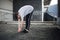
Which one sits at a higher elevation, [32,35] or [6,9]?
[6,9]

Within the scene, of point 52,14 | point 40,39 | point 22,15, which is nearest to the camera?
point 40,39

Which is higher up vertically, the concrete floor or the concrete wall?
the concrete wall

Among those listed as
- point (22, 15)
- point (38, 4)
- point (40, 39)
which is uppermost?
point (38, 4)

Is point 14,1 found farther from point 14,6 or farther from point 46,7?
point 46,7

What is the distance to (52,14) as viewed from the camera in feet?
21.3

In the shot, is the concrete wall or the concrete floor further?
the concrete wall

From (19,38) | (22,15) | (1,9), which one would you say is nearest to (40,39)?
(19,38)

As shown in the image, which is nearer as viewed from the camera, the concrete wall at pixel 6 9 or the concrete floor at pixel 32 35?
the concrete floor at pixel 32 35

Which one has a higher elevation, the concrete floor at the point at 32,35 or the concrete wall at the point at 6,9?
the concrete wall at the point at 6,9

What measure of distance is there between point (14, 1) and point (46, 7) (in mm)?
1156

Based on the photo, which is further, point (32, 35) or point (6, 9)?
point (6, 9)

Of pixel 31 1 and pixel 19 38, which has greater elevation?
pixel 31 1

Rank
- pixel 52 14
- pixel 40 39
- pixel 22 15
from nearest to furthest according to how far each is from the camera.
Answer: pixel 40 39 → pixel 22 15 → pixel 52 14

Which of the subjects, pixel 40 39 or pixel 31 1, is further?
pixel 31 1
